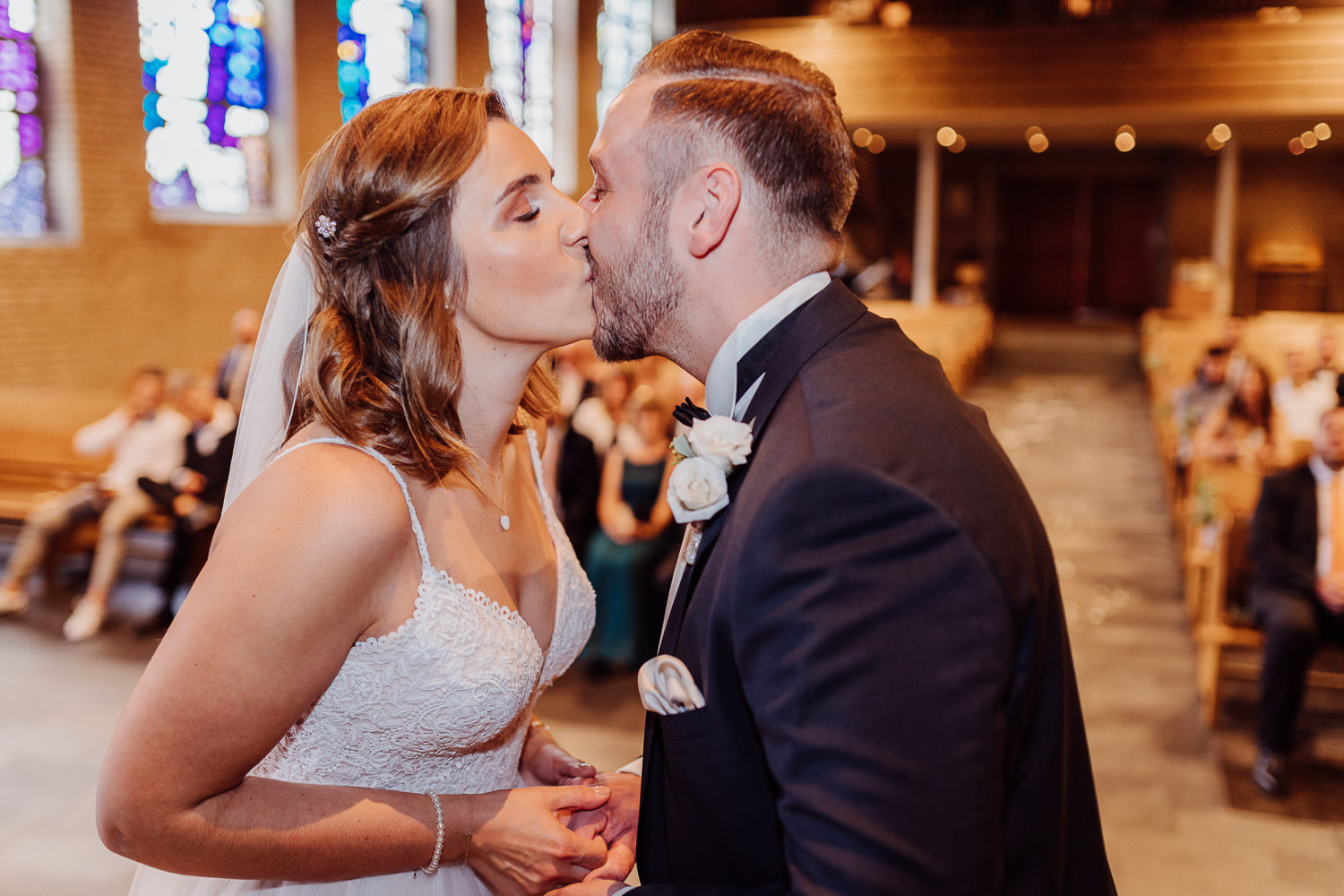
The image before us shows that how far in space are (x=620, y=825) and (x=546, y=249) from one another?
3.01 ft

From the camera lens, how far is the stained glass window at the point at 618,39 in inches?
674

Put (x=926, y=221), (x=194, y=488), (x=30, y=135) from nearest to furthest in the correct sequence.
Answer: (x=194, y=488) < (x=30, y=135) < (x=926, y=221)

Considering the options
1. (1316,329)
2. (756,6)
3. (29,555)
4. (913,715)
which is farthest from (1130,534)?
(756,6)

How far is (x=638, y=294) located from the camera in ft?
4.60

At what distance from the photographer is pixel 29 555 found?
6504 millimetres

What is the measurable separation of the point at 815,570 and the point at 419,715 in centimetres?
82

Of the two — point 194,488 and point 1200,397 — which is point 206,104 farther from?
point 1200,397

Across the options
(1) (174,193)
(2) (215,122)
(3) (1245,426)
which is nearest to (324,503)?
(3) (1245,426)

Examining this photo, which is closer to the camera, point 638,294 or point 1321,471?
point 638,294

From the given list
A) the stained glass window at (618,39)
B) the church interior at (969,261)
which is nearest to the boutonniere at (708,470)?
the church interior at (969,261)

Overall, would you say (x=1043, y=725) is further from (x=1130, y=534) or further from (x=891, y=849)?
(x=1130, y=534)

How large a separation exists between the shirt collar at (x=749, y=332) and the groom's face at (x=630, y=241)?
0.10 metres

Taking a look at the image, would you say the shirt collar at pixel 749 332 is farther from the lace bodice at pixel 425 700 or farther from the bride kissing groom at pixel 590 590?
the lace bodice at pixel 425 700

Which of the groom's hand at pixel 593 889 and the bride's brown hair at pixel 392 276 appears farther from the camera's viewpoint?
the bride's brown hair at pixel 392 276
